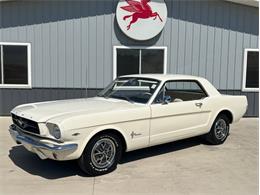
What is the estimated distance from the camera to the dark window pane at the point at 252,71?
996 cm

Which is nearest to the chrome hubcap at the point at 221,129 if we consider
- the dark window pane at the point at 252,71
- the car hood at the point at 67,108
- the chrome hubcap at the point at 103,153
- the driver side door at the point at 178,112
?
the driver side door at the point at 178,112

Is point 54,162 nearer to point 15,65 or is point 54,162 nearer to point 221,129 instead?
point 221,129

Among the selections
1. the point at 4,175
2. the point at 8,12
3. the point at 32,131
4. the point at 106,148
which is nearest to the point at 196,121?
the point at 106,148

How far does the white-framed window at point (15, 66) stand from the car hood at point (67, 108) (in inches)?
181

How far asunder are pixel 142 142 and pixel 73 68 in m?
5.13

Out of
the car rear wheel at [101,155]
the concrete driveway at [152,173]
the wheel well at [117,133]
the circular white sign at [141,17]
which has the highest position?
the circular white sign at [141,17]

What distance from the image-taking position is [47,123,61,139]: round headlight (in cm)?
423

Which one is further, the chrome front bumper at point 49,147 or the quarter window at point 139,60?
the quarter window at point 139,60

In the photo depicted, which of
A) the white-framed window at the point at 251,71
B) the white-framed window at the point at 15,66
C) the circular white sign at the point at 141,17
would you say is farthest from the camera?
the white-framed window at the point at 251,71

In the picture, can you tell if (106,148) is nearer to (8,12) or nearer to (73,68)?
(73,68)

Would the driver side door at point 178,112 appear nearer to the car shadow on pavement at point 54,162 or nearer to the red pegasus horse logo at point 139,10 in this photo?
the car shadow on pavement at point 54,162

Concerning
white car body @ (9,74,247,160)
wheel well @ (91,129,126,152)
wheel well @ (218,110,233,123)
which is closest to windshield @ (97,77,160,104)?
white car body @ (9,74,247,160)

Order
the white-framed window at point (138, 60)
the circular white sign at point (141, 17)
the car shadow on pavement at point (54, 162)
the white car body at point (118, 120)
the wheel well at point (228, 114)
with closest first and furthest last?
the white car body at point (118, 120) → the car shadow on pavement at point (54, 162) → the wheel well at point (228, 114) → the circular white sign at point (141, 17) → the white-framed window at point (138, 60)

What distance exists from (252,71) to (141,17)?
4.06 m
